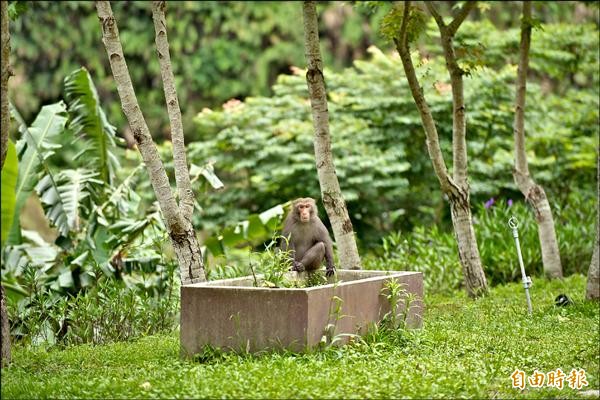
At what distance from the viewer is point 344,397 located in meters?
5.66

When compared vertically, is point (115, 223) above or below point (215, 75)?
below

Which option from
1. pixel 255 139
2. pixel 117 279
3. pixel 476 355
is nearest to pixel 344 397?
pixel 476 355

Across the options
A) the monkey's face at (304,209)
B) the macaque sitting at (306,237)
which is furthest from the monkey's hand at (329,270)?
the monkey's face at (304,209)

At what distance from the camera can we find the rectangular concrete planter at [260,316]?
678 centimetres

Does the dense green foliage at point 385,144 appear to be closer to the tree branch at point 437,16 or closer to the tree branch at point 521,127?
the tree branch at point 521,127

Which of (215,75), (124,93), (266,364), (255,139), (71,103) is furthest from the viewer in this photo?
(215,75)

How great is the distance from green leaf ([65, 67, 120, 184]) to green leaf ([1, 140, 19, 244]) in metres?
5.56

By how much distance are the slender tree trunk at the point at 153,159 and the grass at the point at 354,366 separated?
2.46 feet

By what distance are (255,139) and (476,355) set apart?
907cm

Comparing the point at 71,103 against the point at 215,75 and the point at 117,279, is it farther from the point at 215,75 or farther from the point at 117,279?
Result: the point at 215,75

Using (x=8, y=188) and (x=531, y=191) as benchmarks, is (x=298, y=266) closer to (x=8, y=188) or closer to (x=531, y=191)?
(x=8, y=188)

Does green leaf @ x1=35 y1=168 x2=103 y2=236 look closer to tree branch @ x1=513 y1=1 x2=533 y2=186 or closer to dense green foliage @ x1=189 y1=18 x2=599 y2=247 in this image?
dense green foliage @ x1=189 y1=18 x2=599 y2=247

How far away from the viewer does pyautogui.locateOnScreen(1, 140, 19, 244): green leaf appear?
5.49 meters

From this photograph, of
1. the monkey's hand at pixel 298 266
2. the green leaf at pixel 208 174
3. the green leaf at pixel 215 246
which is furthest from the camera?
the green leaf at pixel 215 246
